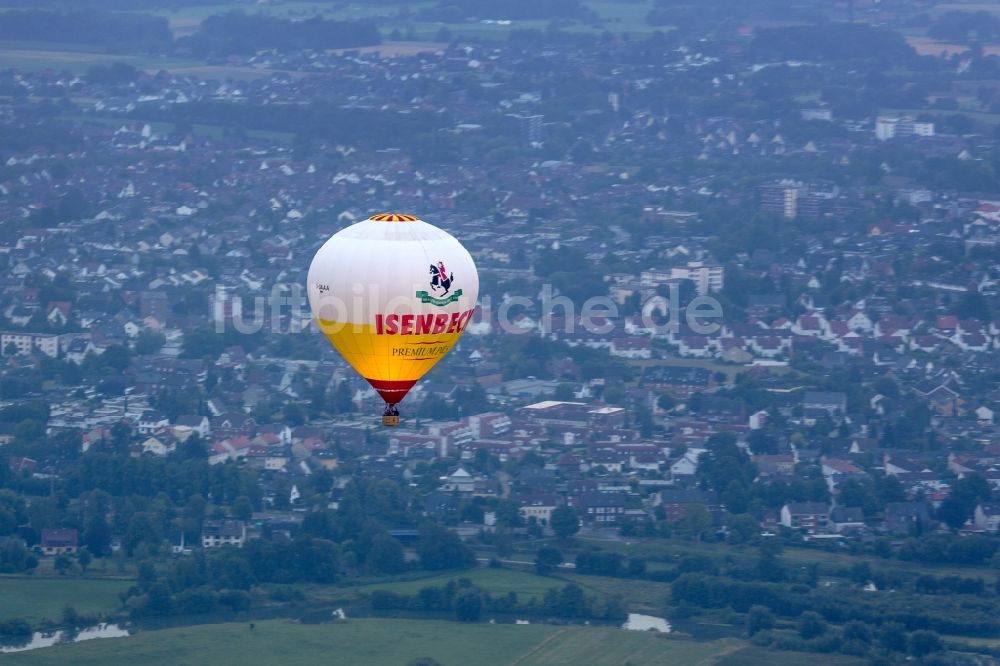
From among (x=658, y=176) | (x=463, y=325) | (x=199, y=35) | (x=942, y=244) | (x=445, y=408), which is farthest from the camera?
(x=199, y=35)

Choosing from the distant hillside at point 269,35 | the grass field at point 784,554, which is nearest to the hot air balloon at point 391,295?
the grass field at point 784,554

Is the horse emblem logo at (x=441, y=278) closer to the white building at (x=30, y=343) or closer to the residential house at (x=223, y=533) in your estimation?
the residential house at (x=223, y=533)

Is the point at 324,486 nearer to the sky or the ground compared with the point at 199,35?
nearer to the ground

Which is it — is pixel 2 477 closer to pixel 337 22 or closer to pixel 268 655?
pixel 268 655

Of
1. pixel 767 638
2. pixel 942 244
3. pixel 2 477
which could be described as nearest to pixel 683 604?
pixel 767 638

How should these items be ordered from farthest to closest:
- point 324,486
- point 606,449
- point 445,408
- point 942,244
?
1. point 942,244
2. point 445,408
3. point 606,449
4. point 324,486

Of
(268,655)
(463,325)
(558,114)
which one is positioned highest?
(558,114)

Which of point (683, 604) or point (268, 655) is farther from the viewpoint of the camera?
point (683, 604)
